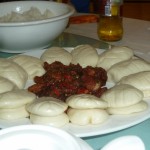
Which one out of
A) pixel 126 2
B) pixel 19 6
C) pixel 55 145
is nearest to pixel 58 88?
pixel 55 145

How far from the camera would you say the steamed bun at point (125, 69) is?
0.83 meters

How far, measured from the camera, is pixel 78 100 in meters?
0.65

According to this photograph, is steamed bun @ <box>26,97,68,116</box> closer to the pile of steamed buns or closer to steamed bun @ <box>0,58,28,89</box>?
the pile of steamed buns

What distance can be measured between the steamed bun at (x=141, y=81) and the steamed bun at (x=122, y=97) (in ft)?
0.11

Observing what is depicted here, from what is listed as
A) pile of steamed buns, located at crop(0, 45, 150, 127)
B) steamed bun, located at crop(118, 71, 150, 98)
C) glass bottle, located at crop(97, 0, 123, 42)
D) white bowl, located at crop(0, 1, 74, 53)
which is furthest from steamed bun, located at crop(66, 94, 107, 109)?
glass bottle, located at crop(97, 0, 123, 42)

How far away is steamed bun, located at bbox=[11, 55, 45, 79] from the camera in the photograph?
890 millimetres

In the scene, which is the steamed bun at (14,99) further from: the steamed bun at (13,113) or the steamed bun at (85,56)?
the steamed bun at (85,56)

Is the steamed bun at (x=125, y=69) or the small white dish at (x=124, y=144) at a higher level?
the small white dish at (x=124, y=144)

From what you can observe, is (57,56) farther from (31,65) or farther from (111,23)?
(111,23)

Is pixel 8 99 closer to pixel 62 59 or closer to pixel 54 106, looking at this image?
pixel 54 106

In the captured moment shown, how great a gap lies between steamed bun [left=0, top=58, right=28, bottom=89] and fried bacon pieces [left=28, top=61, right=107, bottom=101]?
31mm

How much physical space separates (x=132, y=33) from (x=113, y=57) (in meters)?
0.50

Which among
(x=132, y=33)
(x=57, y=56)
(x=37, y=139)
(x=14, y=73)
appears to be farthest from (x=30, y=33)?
(x=37, y=139)

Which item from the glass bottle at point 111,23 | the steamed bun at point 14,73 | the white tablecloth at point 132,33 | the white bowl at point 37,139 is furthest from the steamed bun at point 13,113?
the glass bottle at point 111,23
